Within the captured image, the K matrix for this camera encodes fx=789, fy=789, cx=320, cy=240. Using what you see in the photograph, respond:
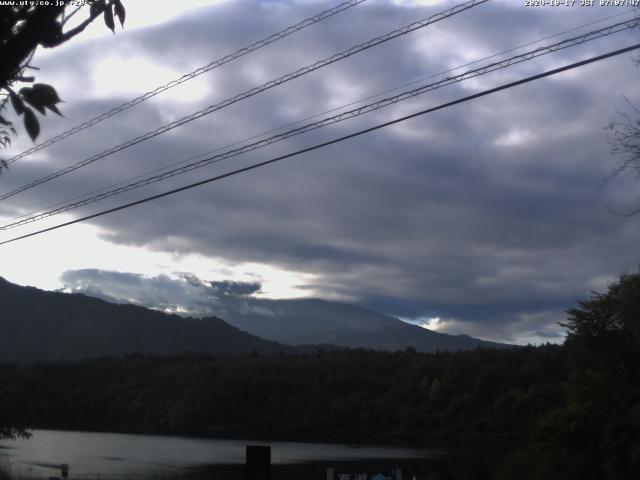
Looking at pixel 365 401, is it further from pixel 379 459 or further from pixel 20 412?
pixel 20 412

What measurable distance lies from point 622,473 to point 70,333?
18409 centimetres

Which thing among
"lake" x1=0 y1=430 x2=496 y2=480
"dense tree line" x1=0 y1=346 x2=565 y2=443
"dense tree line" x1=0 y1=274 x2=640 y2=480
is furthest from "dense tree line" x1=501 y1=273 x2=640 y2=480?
"dense tree line" x1=0 y1=346 x2=565 y2=443

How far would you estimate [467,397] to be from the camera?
89.5 meters

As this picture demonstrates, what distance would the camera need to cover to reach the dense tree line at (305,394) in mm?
89562

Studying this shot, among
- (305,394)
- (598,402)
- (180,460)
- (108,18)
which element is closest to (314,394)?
(305,394)

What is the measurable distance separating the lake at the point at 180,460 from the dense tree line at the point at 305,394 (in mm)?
22908

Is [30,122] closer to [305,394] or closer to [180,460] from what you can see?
[180,460]

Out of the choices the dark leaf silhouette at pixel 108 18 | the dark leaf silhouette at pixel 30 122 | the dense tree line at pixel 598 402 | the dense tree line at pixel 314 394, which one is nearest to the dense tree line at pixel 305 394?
the dense tree line at pixel 314 394

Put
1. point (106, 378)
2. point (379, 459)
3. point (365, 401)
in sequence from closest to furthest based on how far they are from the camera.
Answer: point (379, 459), point (365, 401), point (106, 378)

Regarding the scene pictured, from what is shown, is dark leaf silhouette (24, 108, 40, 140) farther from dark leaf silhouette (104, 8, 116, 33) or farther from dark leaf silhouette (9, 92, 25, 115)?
dark leaf silhouette (104, 8, 116, 33)

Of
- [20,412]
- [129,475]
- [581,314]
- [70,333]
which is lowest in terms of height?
[129,475]

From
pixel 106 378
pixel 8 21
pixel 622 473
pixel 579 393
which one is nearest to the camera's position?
pixel 8 21

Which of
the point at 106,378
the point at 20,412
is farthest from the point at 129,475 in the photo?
the point at 106,378

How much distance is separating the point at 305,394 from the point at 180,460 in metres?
51.9
